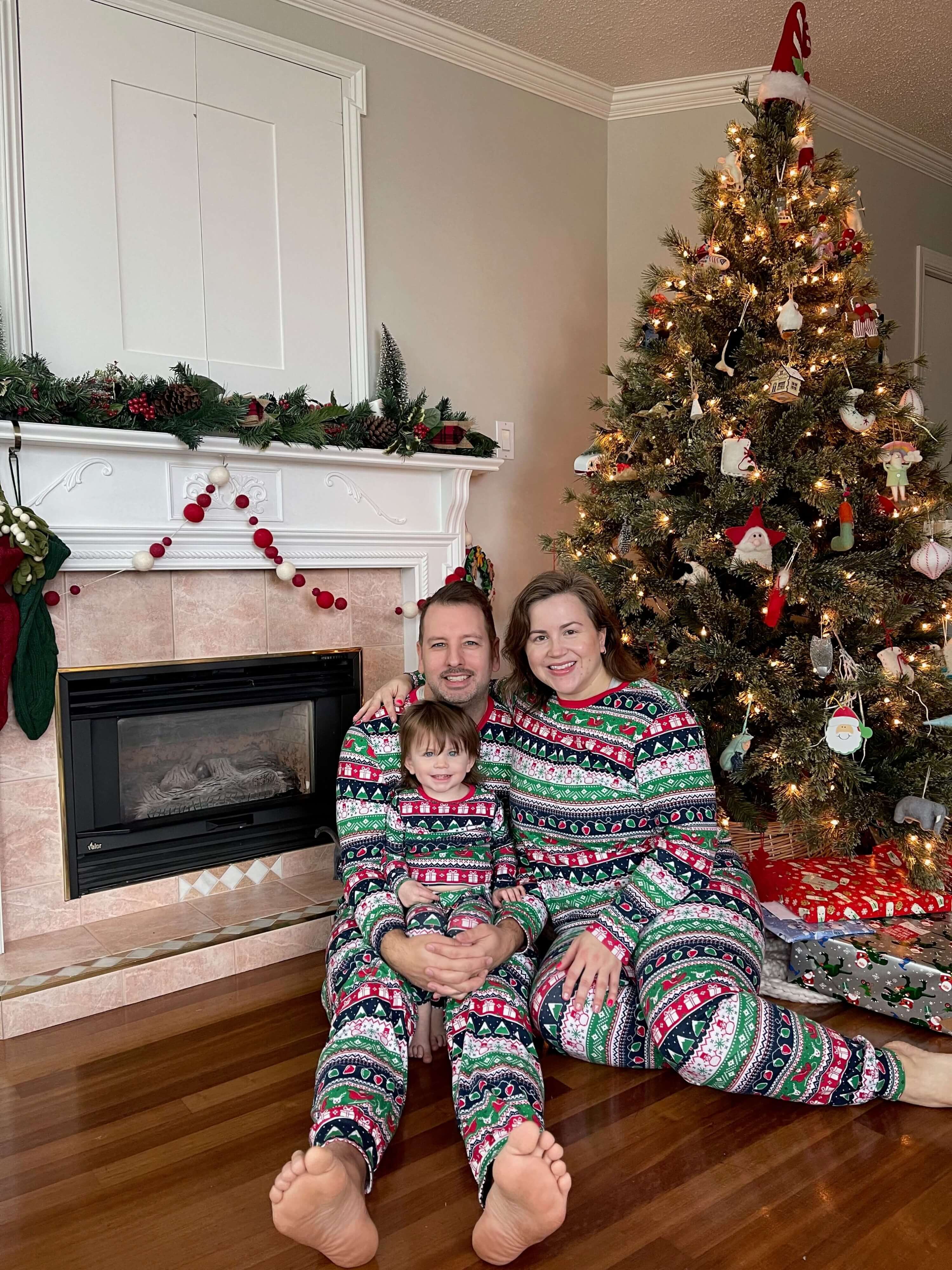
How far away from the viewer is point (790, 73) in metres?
2.65

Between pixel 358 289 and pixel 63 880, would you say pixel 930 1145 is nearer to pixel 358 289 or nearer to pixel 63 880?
pixel 63 880

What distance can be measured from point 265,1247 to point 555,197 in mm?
3516

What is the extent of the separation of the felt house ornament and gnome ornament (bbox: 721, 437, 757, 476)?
5.5 inches

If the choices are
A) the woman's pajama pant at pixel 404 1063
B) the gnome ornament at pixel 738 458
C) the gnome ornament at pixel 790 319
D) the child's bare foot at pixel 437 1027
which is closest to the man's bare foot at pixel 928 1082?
the woman's pajama pant at pixel 404 1063

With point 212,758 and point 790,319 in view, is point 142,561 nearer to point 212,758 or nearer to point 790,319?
point 212,758

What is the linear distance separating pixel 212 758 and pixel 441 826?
1130 mm

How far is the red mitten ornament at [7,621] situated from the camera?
2.31m

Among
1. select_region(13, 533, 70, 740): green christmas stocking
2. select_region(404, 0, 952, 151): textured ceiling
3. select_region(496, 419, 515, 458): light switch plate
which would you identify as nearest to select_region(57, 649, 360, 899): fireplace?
select_region(13, 533, 70, 740): green christmas stocking

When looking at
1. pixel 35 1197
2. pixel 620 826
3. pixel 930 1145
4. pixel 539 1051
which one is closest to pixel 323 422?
pixel 620 826

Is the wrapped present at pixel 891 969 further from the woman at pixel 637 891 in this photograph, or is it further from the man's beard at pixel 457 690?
the man's beard at pixel 457 690

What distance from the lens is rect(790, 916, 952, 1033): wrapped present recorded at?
208 cm

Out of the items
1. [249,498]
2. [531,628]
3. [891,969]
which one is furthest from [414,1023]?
[249,498]

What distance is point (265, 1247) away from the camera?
4.84 feet

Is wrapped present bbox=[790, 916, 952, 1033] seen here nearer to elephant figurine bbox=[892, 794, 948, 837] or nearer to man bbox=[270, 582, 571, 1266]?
elephant figurine bbox=[892, 794, 948, 837]
